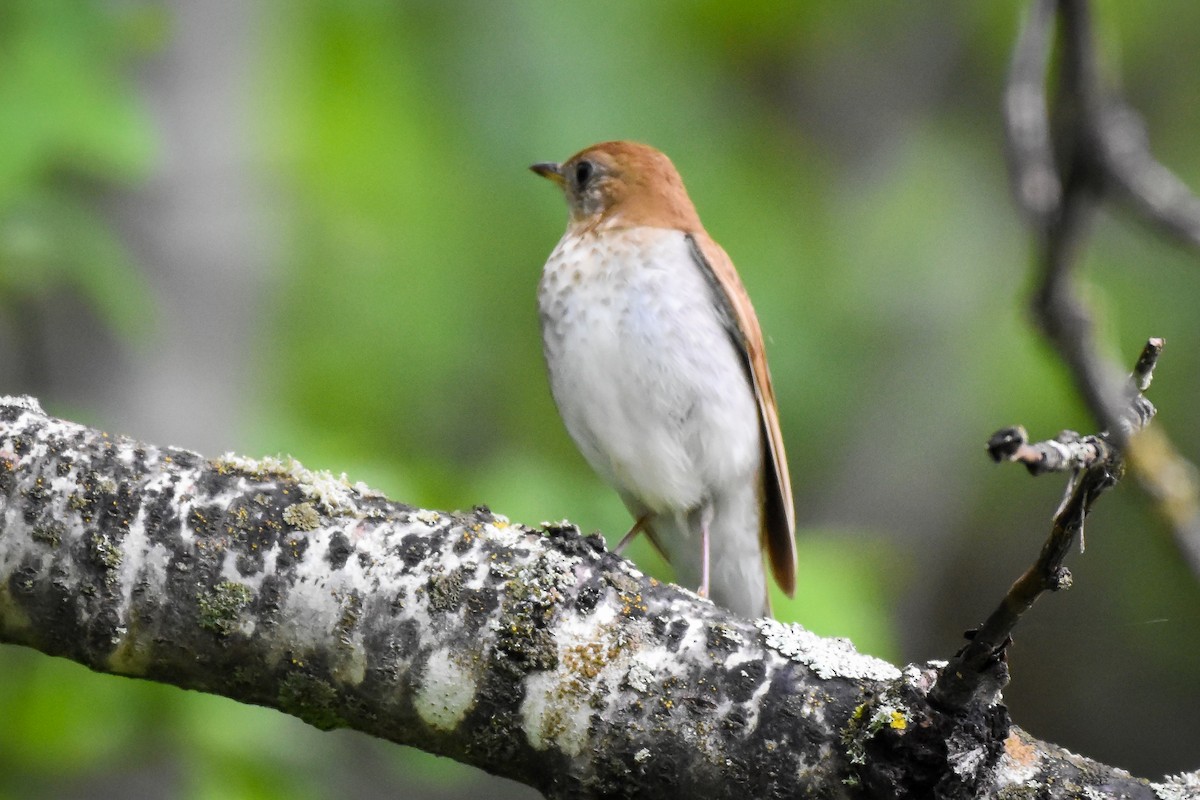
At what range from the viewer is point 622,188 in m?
4.50

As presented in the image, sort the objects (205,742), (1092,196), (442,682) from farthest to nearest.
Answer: (205,742) < (442,682) < (1092,196)

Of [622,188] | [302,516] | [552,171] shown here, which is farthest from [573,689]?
[552,171]

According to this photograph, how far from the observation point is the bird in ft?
12.8

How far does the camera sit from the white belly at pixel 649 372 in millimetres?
3877

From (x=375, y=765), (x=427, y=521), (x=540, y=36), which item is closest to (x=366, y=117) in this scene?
(x=540, y=36)

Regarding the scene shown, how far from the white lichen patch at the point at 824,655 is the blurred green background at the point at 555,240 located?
5.92 feet

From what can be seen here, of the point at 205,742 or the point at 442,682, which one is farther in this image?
the point at 205,742

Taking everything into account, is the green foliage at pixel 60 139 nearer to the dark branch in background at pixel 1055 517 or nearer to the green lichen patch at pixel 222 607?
the green lichen patch at pixel 222 607

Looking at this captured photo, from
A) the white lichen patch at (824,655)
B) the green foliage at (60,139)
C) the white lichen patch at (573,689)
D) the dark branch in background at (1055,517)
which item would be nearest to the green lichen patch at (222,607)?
the white lichen patch at (573,689)

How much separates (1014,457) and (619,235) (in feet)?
9.12

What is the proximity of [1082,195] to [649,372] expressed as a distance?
2.78m

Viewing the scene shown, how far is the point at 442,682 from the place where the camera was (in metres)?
2.33

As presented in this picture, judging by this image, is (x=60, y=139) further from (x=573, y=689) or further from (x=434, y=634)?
→ (x=573, y=689)

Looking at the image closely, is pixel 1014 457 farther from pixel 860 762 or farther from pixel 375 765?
pixel 375 765
